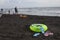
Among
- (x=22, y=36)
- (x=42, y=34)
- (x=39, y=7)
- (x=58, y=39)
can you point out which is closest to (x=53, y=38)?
(x=58, y=39)

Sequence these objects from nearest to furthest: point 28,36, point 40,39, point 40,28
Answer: point 40,39 → point 28,36 → point 40,28

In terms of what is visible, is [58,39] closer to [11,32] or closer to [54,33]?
[54,33]

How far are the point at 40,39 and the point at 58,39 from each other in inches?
32.3

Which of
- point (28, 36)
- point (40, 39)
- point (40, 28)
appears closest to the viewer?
point (40, 39)

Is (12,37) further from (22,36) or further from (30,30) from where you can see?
(30,30)

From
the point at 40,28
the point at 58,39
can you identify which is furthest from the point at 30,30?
the point at 58,39

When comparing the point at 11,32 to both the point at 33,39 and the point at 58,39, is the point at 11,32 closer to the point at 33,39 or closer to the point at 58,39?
the point at 33,39

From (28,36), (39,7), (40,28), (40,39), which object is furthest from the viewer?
(39,7)

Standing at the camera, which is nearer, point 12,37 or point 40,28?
point 12,37

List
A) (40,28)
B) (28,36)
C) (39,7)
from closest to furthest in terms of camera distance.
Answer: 1. (28,36)
2. (40,28)
3. (39,7)

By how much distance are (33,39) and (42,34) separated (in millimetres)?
959

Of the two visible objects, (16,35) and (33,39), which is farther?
(16,35)

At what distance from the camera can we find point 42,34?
9320 millimetres

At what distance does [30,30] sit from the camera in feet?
33.4
